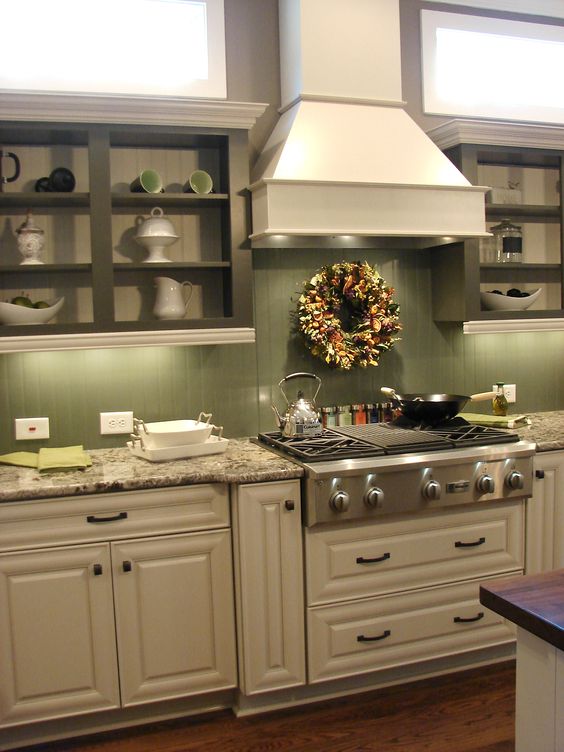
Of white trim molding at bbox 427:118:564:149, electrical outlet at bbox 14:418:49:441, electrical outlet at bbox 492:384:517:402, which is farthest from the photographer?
electrical outlet at bbox 492:384:517:402

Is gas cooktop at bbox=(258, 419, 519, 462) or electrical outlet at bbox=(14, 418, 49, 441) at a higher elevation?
electrical outlet at bbox=(14, 418, 49, 441)

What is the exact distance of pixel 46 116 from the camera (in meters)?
2.68

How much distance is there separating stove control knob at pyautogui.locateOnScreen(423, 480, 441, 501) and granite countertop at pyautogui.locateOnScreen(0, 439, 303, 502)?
479 millimetres

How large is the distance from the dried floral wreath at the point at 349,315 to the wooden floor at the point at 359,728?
1.35 m

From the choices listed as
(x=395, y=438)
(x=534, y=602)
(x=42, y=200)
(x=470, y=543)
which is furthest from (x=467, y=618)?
(x=42, y=200)

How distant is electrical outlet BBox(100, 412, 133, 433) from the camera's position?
306 centimetres

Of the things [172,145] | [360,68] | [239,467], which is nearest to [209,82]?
[172,145]

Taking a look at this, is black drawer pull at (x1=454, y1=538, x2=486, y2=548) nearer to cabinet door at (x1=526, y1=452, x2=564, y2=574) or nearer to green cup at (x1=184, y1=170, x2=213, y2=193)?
cabinet door at (x1=526, y1=452, x2=564, y2=574)

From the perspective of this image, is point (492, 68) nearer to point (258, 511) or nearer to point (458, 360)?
point (458, 360)

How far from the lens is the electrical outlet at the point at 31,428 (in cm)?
296

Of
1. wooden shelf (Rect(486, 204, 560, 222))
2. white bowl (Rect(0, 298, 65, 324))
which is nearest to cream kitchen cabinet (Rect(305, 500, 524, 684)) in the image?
white bowl (Rect(0, 298, 65, 324))

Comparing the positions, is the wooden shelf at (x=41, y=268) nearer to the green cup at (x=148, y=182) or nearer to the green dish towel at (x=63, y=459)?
the green cup at (x=148, y=182)

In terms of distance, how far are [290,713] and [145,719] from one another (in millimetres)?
515

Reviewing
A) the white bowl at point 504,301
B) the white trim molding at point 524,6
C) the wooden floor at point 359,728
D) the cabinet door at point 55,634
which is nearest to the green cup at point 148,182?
the cabinet door at point 55,634
